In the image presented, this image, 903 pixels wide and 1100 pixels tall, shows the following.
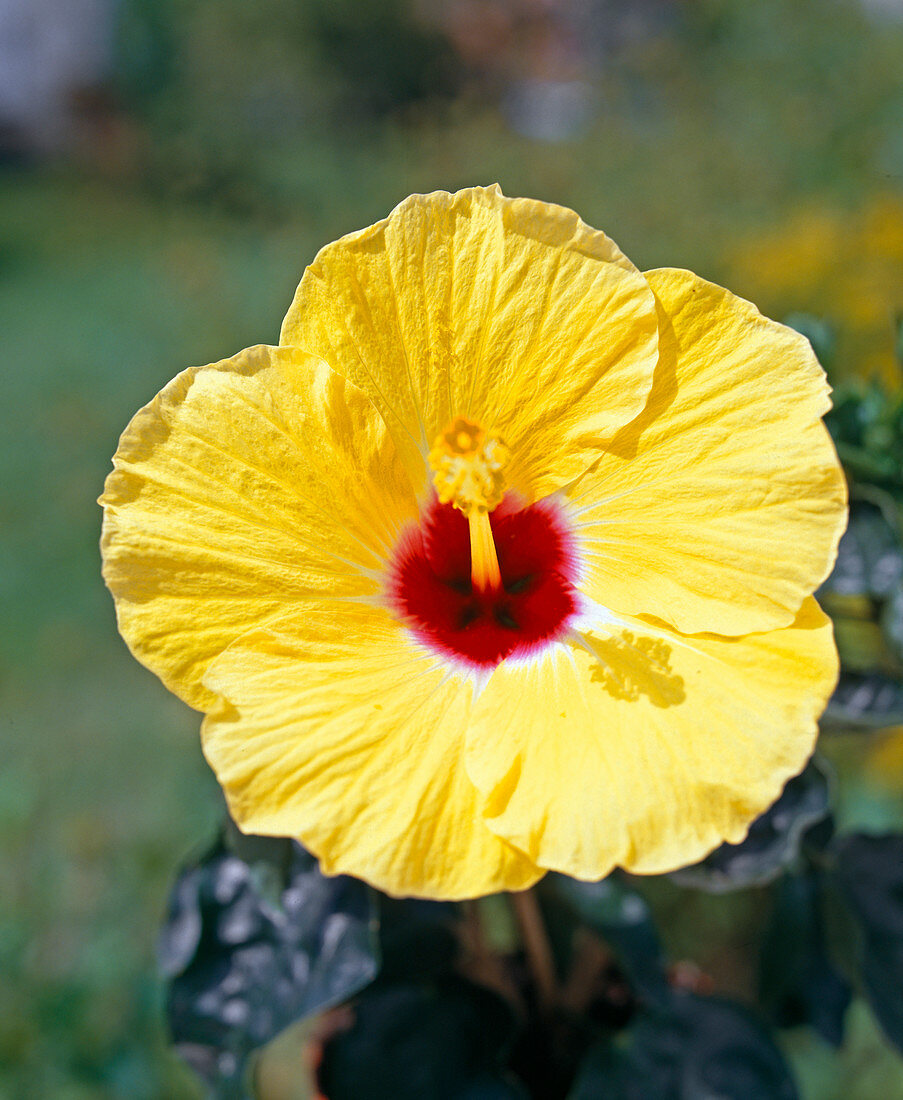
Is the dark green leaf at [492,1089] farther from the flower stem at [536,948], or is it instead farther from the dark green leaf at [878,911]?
the dark green leaf at [878,911]

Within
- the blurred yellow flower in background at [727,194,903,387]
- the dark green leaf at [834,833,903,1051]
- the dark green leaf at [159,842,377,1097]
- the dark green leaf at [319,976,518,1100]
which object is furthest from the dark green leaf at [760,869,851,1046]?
the blurred yellow flower in background at [727,194,903,387]

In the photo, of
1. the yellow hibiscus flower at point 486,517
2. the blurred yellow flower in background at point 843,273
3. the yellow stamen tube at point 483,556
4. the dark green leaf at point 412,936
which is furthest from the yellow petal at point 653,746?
the blurred yellow flower in background at point 843,273

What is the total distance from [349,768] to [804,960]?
83 centimetres

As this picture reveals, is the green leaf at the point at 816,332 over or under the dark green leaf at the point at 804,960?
over

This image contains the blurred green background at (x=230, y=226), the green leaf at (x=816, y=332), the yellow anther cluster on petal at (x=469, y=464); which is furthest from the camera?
the blurred green background at (x=230, y=226)

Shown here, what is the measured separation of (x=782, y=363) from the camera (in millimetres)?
768

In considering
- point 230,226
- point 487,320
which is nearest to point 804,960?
point 487,320

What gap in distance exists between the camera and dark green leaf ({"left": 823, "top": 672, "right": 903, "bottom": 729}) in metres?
1.02

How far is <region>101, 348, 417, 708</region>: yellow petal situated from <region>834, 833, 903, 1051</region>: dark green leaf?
0.78 meters

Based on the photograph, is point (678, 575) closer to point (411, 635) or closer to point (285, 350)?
point (411, 635)

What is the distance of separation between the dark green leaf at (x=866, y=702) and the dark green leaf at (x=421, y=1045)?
56 cm

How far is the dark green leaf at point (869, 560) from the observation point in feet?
3.36

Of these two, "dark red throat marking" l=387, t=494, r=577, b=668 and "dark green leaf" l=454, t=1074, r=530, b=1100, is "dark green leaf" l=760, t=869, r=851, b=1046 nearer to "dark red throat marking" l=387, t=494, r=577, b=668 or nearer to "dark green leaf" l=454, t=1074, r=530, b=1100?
"dark green leaf" l=454, t=1074, r=530, b=1100

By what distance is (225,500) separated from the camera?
79 centimetres
